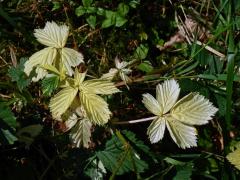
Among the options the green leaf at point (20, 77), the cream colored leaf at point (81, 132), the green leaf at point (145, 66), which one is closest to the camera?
the cream colored leaf at point (81, 132)

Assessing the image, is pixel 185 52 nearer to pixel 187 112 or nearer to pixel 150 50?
pixel 150 50

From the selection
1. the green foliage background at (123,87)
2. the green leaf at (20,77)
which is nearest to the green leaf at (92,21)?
the green foliage background at (123,87)

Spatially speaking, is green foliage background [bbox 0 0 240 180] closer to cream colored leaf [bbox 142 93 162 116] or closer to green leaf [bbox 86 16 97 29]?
green leaf [bbox 86 16 97 29]

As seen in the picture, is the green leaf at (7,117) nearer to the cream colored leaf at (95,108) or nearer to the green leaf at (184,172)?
the cream colored leaf at (95,108)

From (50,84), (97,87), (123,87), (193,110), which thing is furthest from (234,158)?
(50,84)

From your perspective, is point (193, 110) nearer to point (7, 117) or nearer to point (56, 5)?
point (7, 117)

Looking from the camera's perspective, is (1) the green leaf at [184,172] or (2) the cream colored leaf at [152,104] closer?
(2) the cream colored leaf at [152,104]

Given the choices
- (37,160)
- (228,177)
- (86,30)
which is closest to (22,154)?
(37,160)
